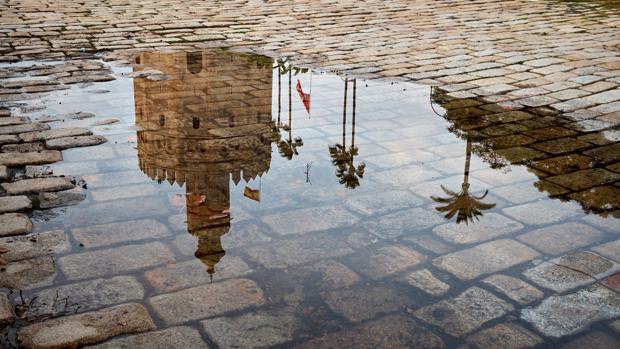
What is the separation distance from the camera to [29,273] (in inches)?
148

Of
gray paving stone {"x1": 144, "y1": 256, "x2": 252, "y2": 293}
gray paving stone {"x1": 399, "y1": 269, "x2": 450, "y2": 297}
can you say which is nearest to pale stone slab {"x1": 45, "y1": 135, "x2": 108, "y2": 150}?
gray paving stone {"x1": 144, "y1": 256, "x2": 252, "y2": 293}

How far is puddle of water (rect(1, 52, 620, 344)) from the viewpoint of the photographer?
380 cm

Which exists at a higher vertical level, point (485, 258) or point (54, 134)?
point (54, 134)

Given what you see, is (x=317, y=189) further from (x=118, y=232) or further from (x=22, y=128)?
(x=22, y=128)

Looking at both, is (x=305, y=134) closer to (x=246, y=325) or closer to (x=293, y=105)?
(x=293, y=105)

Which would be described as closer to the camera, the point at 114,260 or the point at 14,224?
the point at 114,260

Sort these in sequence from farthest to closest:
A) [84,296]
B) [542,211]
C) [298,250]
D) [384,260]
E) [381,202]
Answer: [381,202], [542,211], [298,250], [384,260], [84,296]

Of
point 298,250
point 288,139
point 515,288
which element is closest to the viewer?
point 515,288

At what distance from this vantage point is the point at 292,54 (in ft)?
32.6

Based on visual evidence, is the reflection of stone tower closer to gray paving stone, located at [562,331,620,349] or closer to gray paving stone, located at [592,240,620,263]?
gray paving stone, located at [562,331,620,349]

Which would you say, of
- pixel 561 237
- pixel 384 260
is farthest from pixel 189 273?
pixel 561 237

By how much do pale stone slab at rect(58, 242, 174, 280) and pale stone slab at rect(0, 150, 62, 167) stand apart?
6.21 ft

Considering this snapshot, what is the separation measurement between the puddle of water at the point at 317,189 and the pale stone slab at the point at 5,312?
0.31 meters

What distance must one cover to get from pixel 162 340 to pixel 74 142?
3.49m
